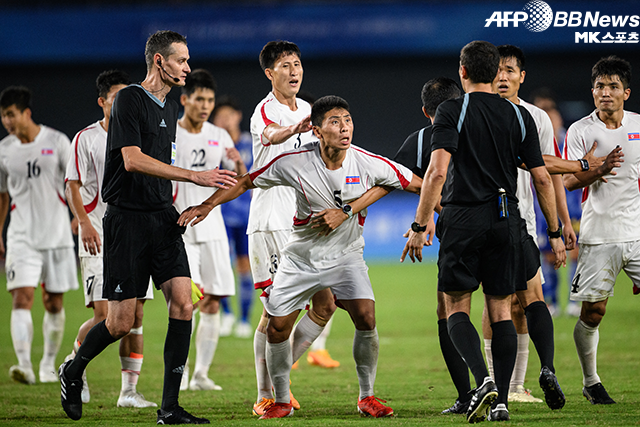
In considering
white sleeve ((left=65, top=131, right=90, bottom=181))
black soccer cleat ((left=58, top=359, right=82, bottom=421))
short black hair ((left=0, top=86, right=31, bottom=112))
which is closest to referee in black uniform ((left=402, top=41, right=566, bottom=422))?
black soccer cleat ((left=58, top=359, right=82, bottom=421))

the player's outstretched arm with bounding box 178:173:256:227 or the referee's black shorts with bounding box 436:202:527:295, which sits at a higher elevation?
the player's outstretched arm with bounding box 178:173:256:227

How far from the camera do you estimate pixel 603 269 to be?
222 inches

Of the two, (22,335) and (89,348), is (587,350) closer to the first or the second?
(89,348)

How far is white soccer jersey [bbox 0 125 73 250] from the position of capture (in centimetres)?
779

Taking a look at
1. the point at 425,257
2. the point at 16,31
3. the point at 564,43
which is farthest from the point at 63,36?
the point at 564,43

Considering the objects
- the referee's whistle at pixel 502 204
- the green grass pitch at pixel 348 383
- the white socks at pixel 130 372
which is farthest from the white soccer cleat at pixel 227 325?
the referee's whistle at pixel 502 204

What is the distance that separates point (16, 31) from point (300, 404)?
20.8 meters

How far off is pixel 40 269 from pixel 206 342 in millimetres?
2047

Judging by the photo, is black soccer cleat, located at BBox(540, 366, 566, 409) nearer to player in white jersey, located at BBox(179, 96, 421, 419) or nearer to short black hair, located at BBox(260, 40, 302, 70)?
player in white jersey, located at BBox(179, 96, 421, 419)

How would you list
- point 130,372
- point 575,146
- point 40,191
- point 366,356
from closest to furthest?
point 366,356 → point 575,146 → point 130,372 → point 40,191

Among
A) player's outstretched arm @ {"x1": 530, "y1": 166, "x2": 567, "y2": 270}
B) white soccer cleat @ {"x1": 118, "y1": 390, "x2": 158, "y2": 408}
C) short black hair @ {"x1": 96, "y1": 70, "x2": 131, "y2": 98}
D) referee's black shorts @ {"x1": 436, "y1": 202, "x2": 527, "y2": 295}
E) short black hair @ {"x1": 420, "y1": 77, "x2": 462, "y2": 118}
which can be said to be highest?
short black hair @ {"x1": 96, "y1": 70, "x2": 131, "y2": 98}

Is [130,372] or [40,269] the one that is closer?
[130,372]

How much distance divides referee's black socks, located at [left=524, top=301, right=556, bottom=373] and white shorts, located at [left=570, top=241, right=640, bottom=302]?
2.20ft

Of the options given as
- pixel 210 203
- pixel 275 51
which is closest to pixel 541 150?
pixel 275 51
